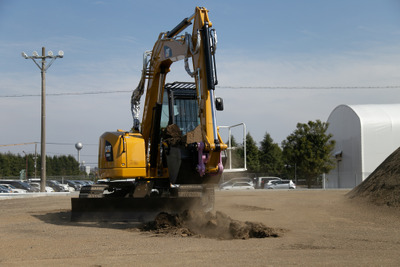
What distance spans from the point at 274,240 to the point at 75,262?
3.80 m

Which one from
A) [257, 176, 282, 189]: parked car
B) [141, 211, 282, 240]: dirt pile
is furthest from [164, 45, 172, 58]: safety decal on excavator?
[257, 176, 282, 189]: parked car

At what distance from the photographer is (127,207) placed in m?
12.8

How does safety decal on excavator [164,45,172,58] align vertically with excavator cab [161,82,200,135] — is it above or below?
above

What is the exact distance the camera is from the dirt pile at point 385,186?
14.2 m

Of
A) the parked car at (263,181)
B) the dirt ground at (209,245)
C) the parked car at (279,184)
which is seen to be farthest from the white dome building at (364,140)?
the dirt ground at (209,245)

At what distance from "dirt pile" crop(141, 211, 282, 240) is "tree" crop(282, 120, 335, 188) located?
110 feet

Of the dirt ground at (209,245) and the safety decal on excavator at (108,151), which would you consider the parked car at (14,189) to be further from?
the safety decal on excavator at (108,151)

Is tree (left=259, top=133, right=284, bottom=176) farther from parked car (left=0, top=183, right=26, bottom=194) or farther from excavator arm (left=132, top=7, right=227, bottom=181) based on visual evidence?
excavator arm (left=132, top=7, right=227, bottom=181)

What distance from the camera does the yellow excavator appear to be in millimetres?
10523

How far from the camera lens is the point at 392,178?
50.2 feet

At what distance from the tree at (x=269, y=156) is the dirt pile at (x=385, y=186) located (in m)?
42.4

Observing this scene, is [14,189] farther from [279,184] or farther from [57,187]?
[279,184]

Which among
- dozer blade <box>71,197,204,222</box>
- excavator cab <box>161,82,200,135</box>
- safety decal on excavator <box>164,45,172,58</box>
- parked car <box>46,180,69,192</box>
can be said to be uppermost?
safety decal on excavator <box>164,45,172,58</box>

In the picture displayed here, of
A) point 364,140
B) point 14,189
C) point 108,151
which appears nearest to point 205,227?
point 108,151
